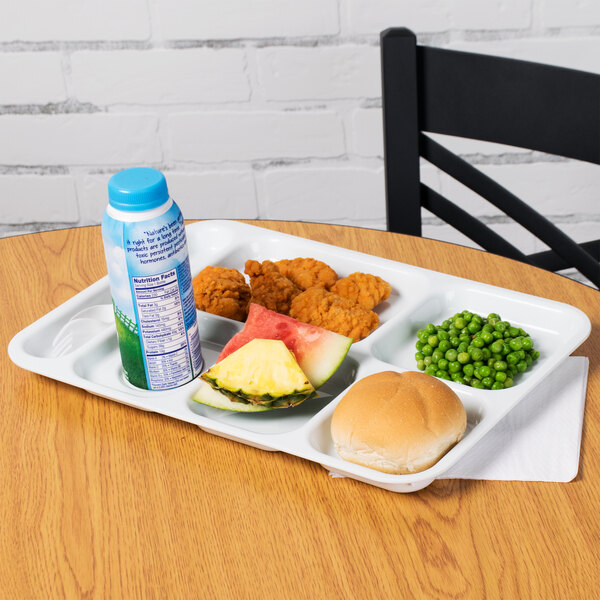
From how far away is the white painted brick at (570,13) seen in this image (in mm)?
1987

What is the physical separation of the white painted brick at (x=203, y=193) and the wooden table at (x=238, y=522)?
4.10 ft

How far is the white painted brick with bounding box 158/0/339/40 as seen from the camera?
2.01 metres

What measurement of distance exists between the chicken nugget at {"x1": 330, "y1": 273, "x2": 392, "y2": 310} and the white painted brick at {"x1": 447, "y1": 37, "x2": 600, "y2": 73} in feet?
3.45

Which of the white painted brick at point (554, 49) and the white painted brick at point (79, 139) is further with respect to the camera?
the white painted brick at point (79, 139)

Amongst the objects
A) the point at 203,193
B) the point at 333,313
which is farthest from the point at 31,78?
the point at 333,313

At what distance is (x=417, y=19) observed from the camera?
2.03 m

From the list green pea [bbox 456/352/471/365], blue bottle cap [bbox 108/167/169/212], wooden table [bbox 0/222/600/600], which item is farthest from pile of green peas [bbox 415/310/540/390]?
blue bottle cap [bbox 108/167/169/212]

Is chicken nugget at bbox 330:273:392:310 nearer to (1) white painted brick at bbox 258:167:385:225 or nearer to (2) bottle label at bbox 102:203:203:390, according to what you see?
(2) bottle label at bbox 102:203:203:390

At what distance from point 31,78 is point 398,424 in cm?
163

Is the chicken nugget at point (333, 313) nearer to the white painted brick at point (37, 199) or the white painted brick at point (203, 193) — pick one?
the white painted brick at point (203, 193)

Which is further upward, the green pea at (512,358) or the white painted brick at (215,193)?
the green pea at (512,358)

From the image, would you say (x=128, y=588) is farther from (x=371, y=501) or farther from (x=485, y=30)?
(x=485, y=30)

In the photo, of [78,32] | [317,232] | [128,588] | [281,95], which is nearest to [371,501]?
[128,588]

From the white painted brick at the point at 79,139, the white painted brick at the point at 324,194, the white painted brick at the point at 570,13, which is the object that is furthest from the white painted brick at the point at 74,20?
the white painted brick at the point at 570,13
